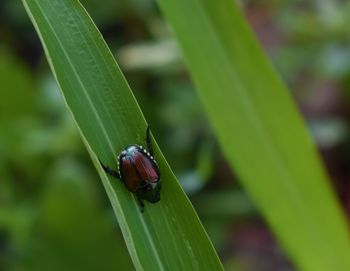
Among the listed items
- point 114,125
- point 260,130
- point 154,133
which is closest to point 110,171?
point 114,125

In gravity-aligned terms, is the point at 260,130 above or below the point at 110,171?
below

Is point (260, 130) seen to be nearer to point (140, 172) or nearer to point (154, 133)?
point (140, 172)

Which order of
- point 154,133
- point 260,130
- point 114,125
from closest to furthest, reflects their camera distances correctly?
point 114,125 < point 260,130 < point 154,133

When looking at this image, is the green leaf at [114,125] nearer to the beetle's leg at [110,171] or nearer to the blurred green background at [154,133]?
the beetle's leg at [110,171]

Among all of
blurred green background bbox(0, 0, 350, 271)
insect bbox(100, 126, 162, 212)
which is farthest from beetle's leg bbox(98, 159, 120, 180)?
blurred green background bbox(0, 0, 350, 271)

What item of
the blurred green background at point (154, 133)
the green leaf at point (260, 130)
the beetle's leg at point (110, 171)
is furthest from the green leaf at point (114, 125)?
the blurred green background at point (154, 133)

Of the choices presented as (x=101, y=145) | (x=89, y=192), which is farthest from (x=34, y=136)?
(x=101, y=145)
